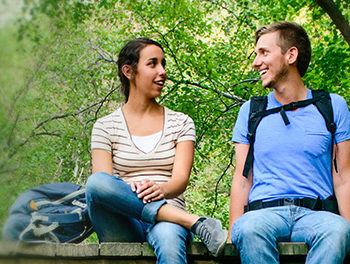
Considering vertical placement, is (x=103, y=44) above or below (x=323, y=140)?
above

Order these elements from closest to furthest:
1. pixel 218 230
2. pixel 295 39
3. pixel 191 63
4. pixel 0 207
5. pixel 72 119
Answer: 1. pixel 0 207
2. pixel 218 230
3. pixel 295 39
4. pixel 191 63
5. pixel 72 119

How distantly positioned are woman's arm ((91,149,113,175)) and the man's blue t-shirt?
77 cm

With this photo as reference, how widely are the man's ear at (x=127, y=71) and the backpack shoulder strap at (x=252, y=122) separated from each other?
77 centimetres

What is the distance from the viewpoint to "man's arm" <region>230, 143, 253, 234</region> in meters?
2.36

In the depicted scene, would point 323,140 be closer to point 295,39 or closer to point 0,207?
point 295,39

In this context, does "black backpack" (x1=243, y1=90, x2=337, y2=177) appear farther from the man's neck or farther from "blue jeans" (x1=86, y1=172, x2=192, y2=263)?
"blue jeans" (x1=86, y1=172, x2=192, y2=263)

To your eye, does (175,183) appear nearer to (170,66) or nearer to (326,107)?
(326,107)

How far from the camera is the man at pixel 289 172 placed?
1.92m

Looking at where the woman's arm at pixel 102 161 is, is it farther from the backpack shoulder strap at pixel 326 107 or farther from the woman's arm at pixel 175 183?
the backpack shoulder strap at pixel 326 107

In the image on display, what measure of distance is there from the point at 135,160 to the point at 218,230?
0.67m

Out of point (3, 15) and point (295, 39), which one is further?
point (295, 39)

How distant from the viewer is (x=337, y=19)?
4.59 metres

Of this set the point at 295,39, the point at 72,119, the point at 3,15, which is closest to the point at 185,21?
the point at 72,119


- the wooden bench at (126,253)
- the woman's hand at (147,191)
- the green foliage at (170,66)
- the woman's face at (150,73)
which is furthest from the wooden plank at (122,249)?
the green foliage at (170,66)
